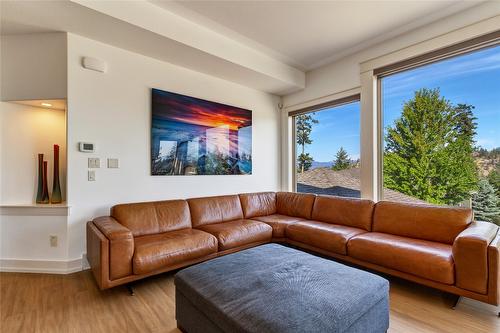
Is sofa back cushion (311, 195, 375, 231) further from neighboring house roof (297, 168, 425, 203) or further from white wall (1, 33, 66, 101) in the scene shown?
white wall (1, 33, 66, 101)

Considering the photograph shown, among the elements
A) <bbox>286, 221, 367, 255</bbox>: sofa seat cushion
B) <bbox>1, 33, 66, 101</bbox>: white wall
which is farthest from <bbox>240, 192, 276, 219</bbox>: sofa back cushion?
<bbox>1, 33, 66, 101</bbox>: white wall

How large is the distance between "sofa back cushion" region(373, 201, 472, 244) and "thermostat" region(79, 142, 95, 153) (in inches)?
130

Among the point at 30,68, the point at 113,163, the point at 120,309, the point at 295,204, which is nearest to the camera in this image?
the point at 120,309

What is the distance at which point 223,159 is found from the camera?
3.77 m

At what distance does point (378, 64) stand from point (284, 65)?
1.35 meters

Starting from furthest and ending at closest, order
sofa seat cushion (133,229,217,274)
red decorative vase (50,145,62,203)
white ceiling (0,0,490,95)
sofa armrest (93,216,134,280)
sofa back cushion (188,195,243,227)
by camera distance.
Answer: sofa back cushion (188,195,243,227)
red decorative vase (50,145,62,203)
white ceiling (0,0,490,95)
sofa seat cushion (133,229,217,274)
sofa armrest (93,216,134,280)

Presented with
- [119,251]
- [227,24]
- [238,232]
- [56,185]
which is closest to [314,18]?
[227,24]

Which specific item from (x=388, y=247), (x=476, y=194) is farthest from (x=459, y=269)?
(x=476, y=194)

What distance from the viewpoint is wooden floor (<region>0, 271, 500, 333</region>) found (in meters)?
1.70

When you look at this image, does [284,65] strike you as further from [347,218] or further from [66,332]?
[66,332]

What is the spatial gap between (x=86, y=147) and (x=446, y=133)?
13.1 feet

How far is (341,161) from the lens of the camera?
3.84 metres

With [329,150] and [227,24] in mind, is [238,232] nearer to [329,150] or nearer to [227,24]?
[329,150]

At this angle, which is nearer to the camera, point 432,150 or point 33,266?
point 33,266
